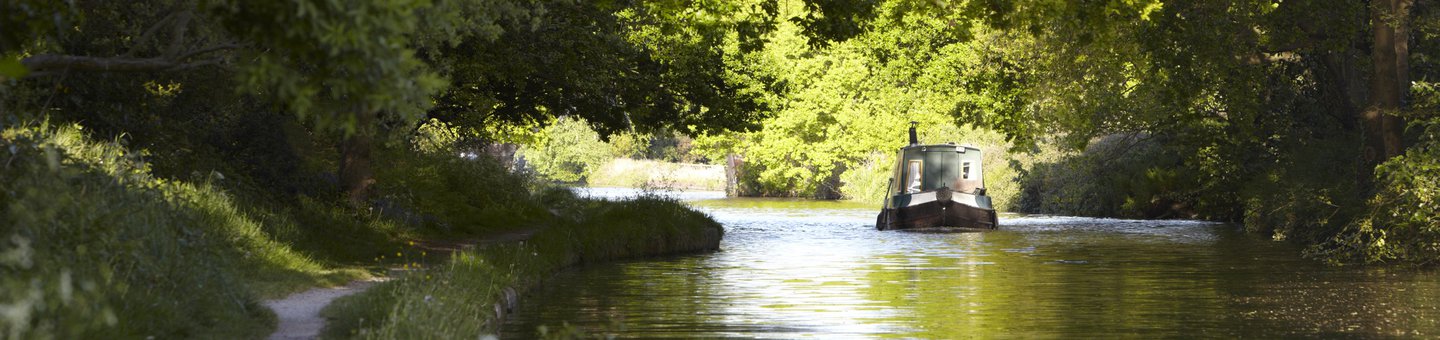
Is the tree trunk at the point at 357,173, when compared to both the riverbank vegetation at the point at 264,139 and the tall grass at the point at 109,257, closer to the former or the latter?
the riverbank vegetation at the point at 264,139

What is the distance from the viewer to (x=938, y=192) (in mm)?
40000

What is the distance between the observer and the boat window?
140 ft

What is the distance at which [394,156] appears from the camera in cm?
3045

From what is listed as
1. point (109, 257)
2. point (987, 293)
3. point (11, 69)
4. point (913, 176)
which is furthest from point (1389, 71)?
point (11, 69)

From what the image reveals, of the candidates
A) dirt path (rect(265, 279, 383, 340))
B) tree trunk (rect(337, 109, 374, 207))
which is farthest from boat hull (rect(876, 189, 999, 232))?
dirt path (rect(265, 279, 383, 340))

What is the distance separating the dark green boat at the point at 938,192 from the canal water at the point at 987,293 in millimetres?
5607

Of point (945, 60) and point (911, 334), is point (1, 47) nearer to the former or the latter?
point (911, 334)

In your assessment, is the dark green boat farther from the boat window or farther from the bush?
the bush

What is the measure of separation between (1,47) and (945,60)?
124ft

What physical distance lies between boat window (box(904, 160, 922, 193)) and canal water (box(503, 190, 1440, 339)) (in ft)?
27.6

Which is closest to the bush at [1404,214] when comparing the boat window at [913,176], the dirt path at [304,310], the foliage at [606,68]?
the foliage at [606,68]

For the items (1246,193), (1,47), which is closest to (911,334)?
(1,47)

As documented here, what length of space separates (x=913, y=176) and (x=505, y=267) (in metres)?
24.4

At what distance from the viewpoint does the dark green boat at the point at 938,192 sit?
3997 cm
